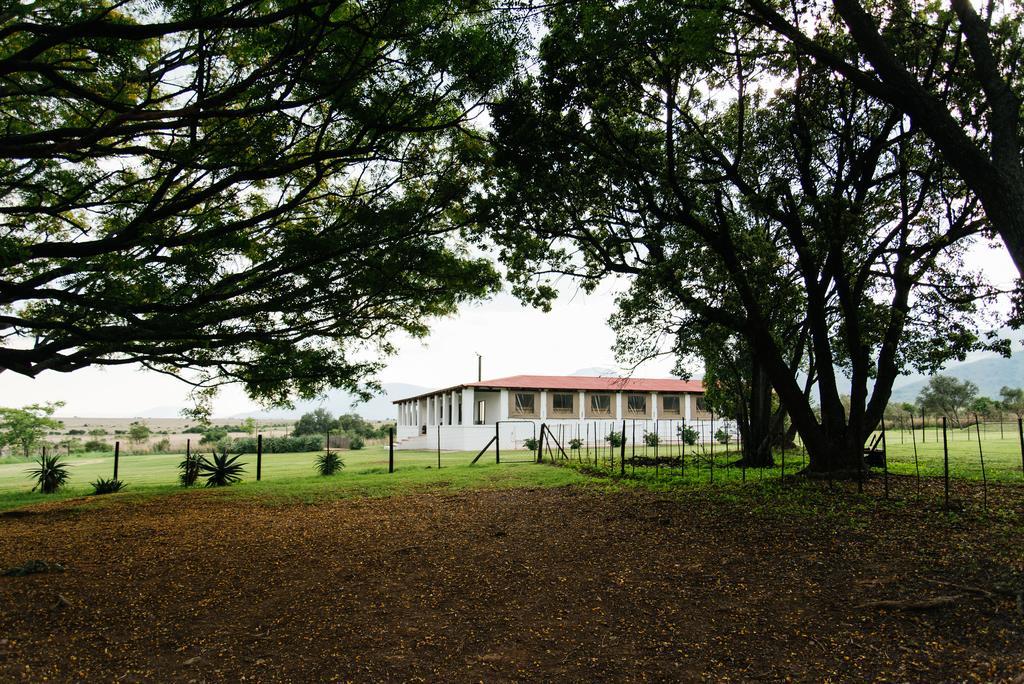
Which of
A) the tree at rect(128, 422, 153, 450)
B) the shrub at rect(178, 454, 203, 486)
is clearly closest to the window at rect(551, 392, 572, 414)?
the shrub at rect(178, 454, 203, 486)

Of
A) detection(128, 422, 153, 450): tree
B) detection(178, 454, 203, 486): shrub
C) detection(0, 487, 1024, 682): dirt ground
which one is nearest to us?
detection(0, 487, 1024, 682): dirt ground

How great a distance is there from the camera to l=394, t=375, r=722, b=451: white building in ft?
110

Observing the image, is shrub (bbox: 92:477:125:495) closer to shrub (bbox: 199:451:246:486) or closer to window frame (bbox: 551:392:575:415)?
shrub (bbox: 199:451:246:486)

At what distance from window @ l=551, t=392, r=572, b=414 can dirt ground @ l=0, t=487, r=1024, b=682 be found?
28.3m

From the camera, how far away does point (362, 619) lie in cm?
488

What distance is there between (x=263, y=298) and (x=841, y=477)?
11.1 m

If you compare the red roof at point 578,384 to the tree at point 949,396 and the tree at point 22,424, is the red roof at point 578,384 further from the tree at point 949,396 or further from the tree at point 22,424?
the tree at point 949,396

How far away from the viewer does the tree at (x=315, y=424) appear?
5889 cm

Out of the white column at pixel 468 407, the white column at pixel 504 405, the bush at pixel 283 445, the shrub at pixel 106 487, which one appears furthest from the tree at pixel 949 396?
the shrub at pixel 106 487

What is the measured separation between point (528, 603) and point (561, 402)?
32.1 m

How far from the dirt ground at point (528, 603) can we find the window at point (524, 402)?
27460mm

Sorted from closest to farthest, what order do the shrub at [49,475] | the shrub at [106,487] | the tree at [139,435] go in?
the shrub at [106,487] < the shrub at [49,475] < the tree at [139,435]

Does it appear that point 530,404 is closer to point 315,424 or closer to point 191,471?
point 191,471

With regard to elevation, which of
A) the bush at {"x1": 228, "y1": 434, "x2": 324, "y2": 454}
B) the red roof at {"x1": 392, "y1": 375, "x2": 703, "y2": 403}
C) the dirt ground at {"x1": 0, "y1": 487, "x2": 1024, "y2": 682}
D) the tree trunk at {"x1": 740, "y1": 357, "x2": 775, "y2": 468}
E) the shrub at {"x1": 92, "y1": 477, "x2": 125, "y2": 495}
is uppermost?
the red roof at {"x1": 392, "y1": 375, "x2": 703, "y2": 403}
